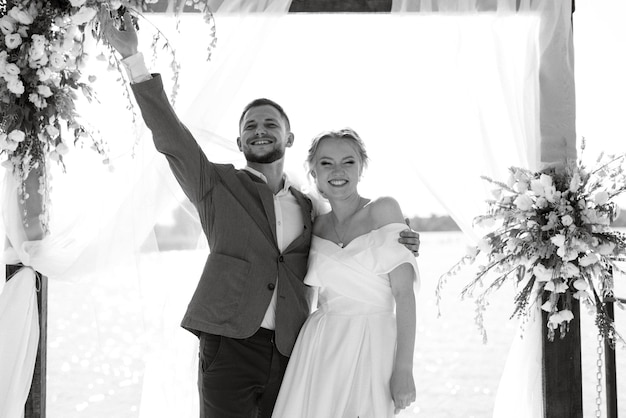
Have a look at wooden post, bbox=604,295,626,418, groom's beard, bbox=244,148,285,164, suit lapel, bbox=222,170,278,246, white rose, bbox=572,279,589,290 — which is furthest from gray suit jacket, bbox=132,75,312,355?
wooden post, bbox=604,295,626,418

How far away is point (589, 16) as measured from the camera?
4043 millimetres

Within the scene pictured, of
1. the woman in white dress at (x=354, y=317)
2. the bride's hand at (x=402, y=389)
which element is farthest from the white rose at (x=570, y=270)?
the bride's hand at (x=402, y=389)

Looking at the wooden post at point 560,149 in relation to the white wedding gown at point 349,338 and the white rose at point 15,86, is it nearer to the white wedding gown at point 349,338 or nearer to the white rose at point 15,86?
the white wedding gown at point 349,338

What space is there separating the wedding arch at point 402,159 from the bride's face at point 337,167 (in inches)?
25.2

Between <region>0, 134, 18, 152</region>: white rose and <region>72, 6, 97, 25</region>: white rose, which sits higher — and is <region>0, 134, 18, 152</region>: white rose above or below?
below

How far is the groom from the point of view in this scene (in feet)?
8.61

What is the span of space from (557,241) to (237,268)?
1.30 metres

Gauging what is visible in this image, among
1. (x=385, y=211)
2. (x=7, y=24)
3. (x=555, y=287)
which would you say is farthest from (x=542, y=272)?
(x=7, y=24)

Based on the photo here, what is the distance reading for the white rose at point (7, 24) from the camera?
2312 mm

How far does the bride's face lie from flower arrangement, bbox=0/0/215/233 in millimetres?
846

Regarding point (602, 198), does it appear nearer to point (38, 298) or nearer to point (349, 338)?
point (349, 338)

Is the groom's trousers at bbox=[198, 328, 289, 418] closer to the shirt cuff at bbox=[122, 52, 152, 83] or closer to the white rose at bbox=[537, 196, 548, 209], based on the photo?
the shirt cuff at bbox=[122, 52, 152, 83]

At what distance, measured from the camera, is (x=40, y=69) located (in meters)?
2.34

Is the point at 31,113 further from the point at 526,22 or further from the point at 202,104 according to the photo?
the point at 526,22
